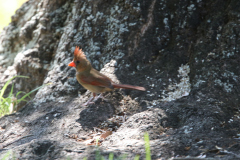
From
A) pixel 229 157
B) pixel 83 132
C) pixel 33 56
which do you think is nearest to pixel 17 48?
pixel 33 56

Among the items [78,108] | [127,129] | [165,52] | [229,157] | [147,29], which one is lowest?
[229,157]

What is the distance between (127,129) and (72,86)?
58.3 inches

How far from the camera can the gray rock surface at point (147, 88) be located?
2.48 m

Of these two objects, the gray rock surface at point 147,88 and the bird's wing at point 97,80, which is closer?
the gray rock surface at point 147,88

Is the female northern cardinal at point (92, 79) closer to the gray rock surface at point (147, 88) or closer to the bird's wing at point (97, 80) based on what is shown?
the bird's wing at point (97, 80)

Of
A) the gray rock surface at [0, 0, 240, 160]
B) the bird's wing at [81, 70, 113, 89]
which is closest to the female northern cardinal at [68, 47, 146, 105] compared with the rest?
the bird's wing at [81, 70, 113, 89]

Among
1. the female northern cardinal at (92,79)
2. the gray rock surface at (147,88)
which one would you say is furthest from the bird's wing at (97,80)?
the gray rock surface at (147,88)

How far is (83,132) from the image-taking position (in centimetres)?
298

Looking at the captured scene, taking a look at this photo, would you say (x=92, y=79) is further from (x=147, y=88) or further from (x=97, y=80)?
(x=147, y=88)

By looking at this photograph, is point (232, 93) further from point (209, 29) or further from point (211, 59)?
point (209, 29)

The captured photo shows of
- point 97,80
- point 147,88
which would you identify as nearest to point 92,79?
point 97,80

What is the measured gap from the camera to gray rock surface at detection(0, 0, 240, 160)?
248cm

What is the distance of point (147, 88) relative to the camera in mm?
3438

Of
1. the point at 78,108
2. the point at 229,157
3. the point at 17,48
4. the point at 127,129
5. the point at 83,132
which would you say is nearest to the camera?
the point at 229,157
